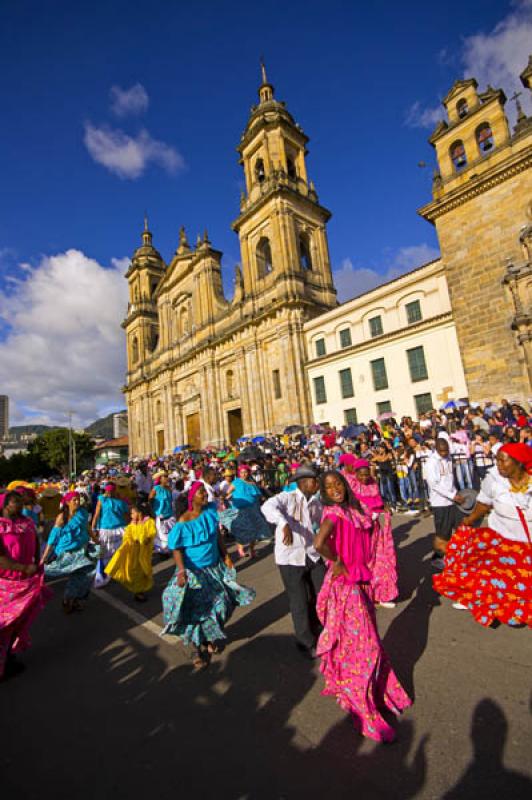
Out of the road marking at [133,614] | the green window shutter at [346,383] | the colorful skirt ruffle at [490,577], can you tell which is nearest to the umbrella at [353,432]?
the green window shutter at [346,383]

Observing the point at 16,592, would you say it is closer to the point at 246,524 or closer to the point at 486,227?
the point at 246,524

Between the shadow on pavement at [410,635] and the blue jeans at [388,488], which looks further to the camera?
the blue jeans at [388,488]

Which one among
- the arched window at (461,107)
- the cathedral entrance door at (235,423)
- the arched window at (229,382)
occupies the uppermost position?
the arched window at (461,107)

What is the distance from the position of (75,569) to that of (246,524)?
11.2 ft

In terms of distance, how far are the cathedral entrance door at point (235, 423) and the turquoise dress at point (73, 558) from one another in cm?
2605

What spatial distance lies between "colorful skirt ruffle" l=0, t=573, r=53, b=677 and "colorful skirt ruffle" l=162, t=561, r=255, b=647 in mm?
1568

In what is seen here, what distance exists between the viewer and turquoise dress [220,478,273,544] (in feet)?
26.7

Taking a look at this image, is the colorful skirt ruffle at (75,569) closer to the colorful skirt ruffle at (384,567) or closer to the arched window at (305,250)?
the colorful skirt ruffle at (384,567)

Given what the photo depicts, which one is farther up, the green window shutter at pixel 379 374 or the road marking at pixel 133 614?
the green window shutter at pixel 379 374

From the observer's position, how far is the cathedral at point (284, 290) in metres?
16.4

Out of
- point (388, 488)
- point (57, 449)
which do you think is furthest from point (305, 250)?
point (57, 449)

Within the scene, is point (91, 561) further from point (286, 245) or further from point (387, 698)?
point (286, 245)

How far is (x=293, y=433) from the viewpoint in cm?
2394

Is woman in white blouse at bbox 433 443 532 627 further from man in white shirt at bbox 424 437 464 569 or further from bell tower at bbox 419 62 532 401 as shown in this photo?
bell tower at bbox 419 62 532 401
